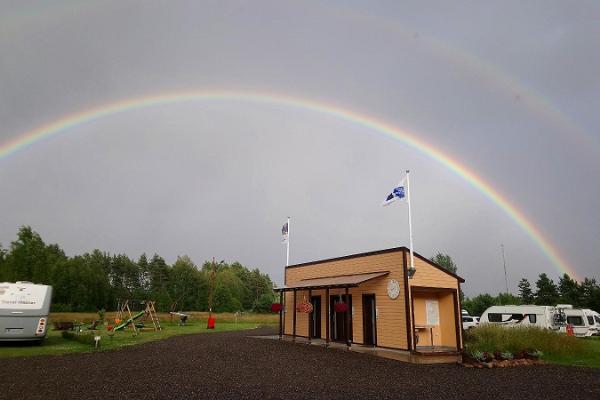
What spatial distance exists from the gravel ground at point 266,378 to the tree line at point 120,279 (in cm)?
2779

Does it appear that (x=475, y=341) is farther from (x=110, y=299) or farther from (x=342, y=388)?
(x=110, y=299)

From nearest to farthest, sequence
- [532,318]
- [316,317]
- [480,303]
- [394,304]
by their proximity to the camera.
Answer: [394,304], [316,317], [532,318], [480,303]

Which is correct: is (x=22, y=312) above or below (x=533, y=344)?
above

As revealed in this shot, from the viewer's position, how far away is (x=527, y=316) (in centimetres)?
2755

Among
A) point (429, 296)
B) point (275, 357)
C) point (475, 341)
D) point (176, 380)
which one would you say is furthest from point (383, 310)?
point (176, 380)

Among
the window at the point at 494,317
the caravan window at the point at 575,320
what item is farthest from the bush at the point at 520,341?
the caravan window at the point at 575,320

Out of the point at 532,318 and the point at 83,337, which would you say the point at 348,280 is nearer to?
the point at 83,337

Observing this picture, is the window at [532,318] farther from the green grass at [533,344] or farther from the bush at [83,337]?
the bush at [83,337]

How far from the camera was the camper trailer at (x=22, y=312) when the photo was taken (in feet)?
51.4

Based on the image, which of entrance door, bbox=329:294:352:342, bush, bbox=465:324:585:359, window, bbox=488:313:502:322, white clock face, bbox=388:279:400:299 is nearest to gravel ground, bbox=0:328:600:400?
bush, bbox=465:324:585:359

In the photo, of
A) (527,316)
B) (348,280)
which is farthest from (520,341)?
(527,316)

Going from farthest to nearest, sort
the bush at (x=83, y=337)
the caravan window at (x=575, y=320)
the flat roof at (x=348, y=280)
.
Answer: the caravan window at (x=575, y=320)
the bush at (x=83, y=337)
the flat roof at (x=348, y=280)

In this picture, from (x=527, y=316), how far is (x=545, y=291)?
42848 millimetres

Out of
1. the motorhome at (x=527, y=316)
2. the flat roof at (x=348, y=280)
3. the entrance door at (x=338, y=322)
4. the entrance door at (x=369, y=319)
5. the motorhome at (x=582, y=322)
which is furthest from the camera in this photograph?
the motorhome at (x=582, y=322)
